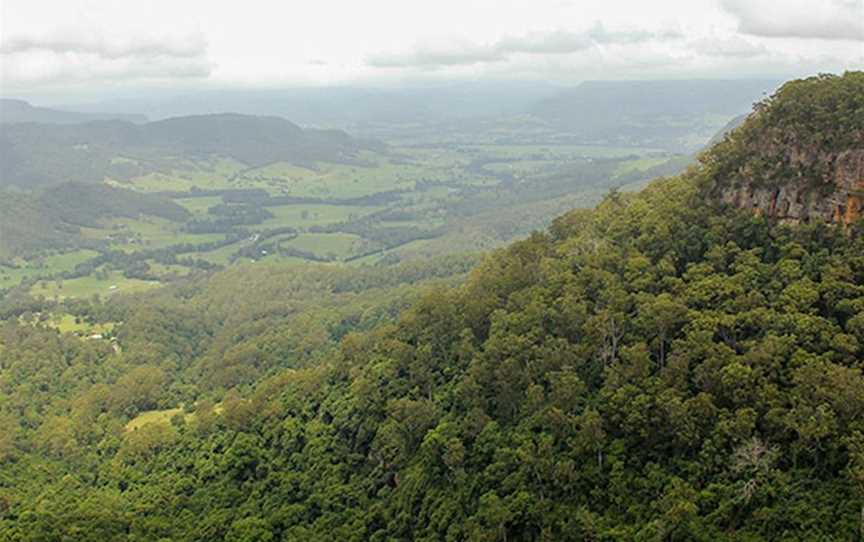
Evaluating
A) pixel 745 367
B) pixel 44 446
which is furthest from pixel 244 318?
pixel 745 367

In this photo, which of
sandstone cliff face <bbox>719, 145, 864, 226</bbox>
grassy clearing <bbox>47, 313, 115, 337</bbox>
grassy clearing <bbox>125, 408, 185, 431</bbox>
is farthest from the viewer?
grassy clearing <bbox>47, 313, 115, 337</bbox>

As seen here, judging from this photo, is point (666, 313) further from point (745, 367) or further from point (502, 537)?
point (502, 537)

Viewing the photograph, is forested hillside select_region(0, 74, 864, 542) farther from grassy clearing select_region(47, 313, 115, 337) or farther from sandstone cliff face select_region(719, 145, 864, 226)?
grassy clearing select_region(47, 313, 115, 337)

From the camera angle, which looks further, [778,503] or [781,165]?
[781,165]

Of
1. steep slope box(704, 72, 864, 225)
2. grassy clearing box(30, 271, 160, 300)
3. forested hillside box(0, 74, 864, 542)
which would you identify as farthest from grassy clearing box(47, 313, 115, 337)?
steep slope box(704, 72, 864, 225)

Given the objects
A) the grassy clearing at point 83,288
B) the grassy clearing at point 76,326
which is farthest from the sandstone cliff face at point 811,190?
the grassy clearing at point 83,288

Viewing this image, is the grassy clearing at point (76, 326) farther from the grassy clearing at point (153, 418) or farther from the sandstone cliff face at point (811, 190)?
the sandstone cliff face at point (811, 190)

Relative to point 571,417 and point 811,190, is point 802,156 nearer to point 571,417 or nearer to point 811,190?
point 811,190
